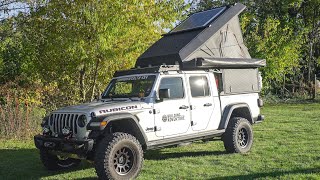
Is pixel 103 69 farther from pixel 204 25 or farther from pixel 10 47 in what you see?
pixel 10 47

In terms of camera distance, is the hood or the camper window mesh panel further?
the camper window mesh panel

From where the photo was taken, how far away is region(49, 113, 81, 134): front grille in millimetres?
6602

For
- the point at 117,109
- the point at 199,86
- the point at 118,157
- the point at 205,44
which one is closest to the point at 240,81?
the point at 205,44

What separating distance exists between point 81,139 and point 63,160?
151 centimetres

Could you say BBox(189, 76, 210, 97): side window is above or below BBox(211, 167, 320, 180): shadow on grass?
above

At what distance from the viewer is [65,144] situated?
6.48 meters

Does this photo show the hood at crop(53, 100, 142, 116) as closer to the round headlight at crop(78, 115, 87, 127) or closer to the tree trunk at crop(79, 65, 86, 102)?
the round headlight at crop(78, 115, 87, 127)

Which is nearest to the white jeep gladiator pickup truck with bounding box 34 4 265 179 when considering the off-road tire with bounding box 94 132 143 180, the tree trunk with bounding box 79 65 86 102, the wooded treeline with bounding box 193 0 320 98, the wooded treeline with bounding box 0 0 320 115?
the off-road tire with bounding box 94 132 143 180

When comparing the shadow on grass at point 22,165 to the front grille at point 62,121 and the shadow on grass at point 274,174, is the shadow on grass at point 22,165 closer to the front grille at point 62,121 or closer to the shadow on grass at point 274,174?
the front grille at point 62,121

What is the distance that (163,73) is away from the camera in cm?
753

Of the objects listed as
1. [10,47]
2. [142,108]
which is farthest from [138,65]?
[10,47]

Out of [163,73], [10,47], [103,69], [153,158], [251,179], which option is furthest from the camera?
[10,47]

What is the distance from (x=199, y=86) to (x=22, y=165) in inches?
158

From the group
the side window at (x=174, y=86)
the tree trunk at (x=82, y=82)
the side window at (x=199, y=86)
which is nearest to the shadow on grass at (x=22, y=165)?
the side window at (x=174, y=86)
